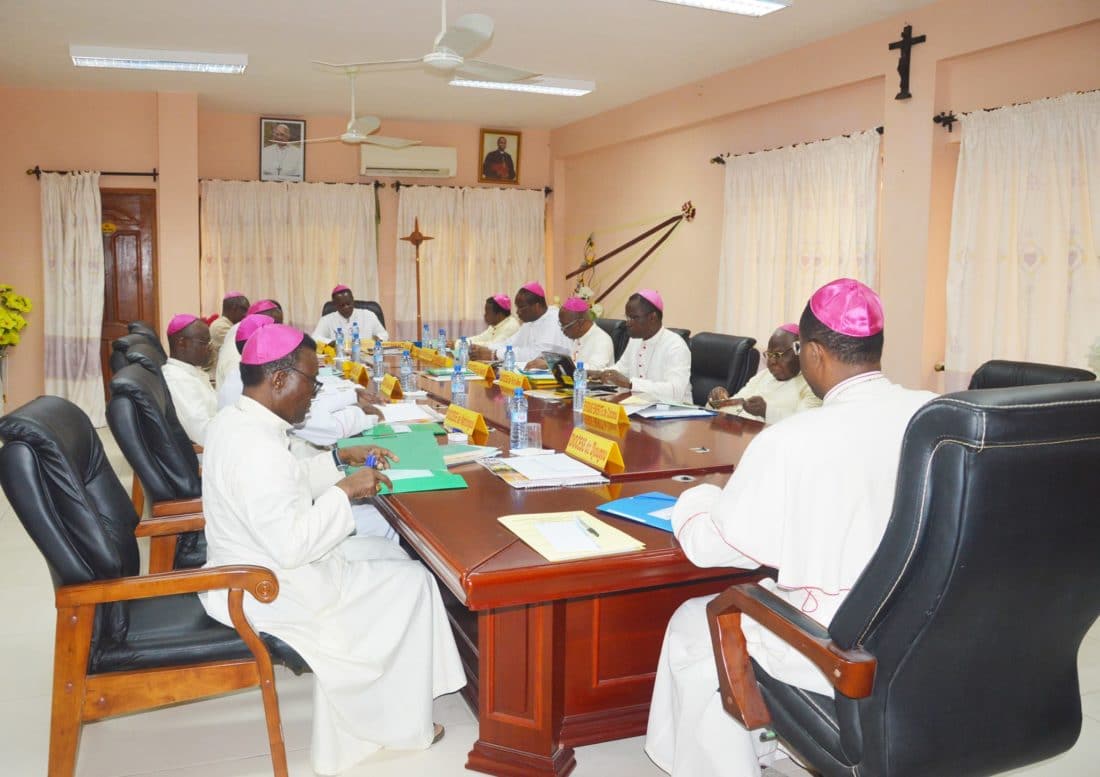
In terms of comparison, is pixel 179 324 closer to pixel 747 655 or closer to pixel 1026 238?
pixel 747 655

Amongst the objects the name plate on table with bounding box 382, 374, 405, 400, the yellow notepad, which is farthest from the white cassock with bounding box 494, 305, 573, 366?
the yellow notepad

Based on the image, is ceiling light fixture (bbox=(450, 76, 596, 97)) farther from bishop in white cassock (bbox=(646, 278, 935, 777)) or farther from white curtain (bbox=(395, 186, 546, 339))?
bishop in white cassock (bbox=(646, 278, 935, 777))

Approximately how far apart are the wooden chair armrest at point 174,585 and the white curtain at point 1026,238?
397 centimetres

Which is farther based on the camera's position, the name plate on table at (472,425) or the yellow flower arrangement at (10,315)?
the yellow flower arrangement at (10,315)

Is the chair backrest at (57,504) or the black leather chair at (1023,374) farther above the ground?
the black leather chair at (1023,374)

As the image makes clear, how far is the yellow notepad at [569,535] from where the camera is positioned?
5.72 feet

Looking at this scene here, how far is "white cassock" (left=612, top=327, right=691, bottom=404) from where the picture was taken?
440 cm

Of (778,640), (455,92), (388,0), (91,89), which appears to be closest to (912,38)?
(388,0)

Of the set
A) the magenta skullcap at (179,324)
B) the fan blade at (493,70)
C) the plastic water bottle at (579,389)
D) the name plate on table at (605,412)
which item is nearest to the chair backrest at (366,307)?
the fan blade at (493,70)

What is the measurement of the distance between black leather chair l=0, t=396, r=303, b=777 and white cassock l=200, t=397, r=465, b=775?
9 cm

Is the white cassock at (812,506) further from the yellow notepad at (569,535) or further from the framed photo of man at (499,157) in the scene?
the framed photo of man at (499,157)

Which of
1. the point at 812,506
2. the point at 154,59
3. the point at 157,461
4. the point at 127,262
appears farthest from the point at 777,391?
the point at 127,262

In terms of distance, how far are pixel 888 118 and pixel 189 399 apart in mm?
4196

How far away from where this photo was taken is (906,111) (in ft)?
16.2
